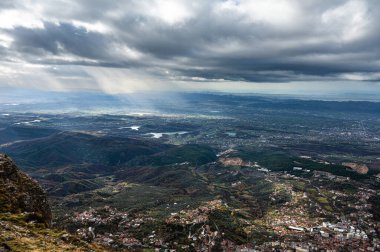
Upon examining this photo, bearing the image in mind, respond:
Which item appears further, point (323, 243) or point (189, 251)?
point (323, 243)

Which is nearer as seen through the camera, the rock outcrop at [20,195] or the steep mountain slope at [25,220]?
the steep mountain slope at [25,220]

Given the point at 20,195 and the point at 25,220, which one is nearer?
the point at 25,220

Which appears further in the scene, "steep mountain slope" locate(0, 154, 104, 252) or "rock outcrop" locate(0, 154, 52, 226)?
"rock outcrop" locate(0, 154, 52, 226)


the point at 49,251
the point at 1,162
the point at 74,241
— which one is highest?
the point at 1,162

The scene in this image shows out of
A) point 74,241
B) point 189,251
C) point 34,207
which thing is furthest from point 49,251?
point 189,251

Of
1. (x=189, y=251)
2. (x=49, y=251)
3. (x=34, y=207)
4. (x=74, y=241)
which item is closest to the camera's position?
(x=49, y=251)

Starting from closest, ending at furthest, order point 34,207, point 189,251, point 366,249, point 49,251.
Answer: point 49,251 < point 34,207 < point 189,251 < point 366,249

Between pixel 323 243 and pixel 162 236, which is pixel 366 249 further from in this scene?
pixel 162 236

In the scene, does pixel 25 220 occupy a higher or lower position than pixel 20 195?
lower
